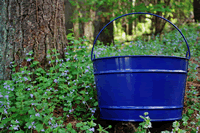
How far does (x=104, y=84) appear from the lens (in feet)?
7.09

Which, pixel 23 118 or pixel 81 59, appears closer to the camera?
pixel 23 118

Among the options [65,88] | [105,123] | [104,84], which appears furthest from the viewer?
[65,88]

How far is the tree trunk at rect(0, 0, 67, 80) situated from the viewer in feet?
9.29

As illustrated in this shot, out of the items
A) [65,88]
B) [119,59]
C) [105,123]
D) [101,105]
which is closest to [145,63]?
[119,59]

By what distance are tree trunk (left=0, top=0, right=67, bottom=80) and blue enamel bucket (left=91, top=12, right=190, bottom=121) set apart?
1264 millimetres

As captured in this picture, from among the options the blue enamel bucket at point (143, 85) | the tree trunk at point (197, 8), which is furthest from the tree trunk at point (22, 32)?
the tree trunk at point (197, 8)

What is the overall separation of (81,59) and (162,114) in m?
1.38

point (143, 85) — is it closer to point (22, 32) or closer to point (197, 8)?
point (22, 32)

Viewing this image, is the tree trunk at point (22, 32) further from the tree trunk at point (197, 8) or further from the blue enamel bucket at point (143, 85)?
the tree trunk at point (197, 8)

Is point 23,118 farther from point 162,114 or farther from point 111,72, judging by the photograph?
point 162,114

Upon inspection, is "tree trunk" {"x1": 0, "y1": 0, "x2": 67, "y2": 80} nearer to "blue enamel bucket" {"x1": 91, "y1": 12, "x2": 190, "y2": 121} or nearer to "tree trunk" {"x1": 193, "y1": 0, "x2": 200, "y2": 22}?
"blue enamel bucket" {"x1": 91, "y1": 12, "x2": 190, "y2": 121}

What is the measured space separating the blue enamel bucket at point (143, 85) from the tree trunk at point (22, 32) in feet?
4.15

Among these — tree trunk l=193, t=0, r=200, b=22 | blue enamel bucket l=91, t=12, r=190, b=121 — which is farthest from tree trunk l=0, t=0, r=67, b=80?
tree trunk l=193, t=0, r=200, b=22

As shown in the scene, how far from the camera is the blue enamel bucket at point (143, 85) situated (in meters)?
1.97
